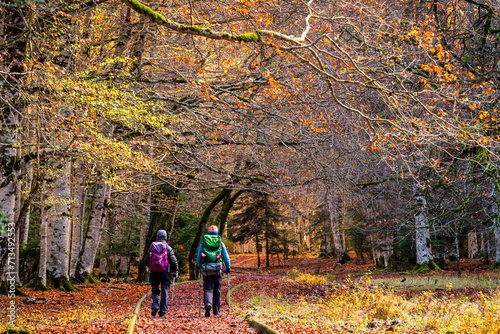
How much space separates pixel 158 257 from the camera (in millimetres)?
8852

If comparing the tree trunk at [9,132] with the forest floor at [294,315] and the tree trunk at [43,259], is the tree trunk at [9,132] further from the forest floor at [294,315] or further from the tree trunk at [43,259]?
the tree trunk at [43,259]

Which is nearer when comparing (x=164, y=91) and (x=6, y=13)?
(x=6, y=13)

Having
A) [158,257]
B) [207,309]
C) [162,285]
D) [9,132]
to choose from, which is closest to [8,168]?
[9,132]

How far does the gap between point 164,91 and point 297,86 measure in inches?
179

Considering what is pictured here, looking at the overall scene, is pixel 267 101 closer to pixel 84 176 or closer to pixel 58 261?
pixel 84 176

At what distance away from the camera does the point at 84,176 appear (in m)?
14.9

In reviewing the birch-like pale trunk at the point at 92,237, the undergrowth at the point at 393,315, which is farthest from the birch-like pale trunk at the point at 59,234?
the undergrowth at the point at 393,315

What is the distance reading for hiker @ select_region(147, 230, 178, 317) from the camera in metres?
8.85

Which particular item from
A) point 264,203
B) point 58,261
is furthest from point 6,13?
point 264,203

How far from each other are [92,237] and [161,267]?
27.0 feet

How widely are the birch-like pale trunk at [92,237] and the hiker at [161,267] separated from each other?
7698 millimetres

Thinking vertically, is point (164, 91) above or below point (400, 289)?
above

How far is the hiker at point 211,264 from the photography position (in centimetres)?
898

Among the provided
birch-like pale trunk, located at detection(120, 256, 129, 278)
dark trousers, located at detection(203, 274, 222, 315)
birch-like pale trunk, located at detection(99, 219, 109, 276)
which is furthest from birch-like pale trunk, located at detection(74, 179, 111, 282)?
birch-like pale trunk, located at detection(120, 256, 129, 278)
